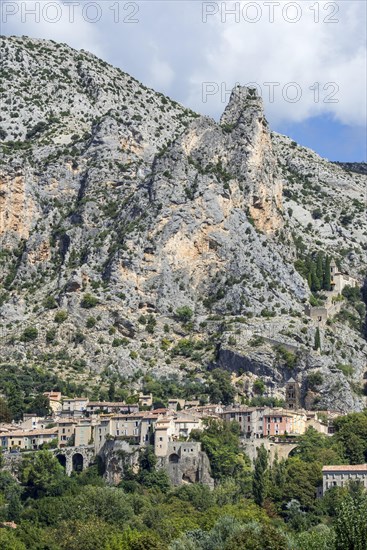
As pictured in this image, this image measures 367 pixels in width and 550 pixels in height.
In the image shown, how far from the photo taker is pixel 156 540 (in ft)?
313

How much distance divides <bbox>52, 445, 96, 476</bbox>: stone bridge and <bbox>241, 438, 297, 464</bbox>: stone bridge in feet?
44.3

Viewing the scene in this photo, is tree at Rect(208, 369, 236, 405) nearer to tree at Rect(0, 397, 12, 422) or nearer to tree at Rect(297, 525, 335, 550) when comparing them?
tree at Rect(0, 397, 12, 422)

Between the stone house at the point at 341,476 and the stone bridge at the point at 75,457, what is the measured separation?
20.7 metres

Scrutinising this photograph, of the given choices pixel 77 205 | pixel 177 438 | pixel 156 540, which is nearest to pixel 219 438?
pixel 177 438

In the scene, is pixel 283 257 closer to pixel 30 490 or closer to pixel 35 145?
pixel 35 145

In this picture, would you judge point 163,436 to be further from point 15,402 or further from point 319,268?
point 319,268

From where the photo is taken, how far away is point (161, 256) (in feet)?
522

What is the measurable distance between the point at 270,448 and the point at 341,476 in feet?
35.1

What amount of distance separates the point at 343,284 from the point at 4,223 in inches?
1606

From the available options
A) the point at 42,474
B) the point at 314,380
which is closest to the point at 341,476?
the point at 314,380

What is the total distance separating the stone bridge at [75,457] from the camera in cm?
12569

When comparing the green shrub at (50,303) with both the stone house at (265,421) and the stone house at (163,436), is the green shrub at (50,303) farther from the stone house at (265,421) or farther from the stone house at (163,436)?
the stone house at (163,436)

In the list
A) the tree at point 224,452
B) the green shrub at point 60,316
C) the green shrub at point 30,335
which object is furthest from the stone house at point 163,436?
the green shrub at point 60,316

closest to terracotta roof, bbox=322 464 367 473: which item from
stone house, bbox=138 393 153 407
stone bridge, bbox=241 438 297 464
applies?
stone bridge, bbox=241 438 297 464
